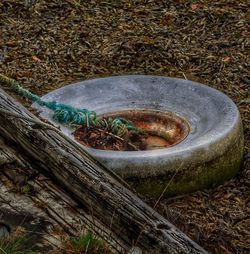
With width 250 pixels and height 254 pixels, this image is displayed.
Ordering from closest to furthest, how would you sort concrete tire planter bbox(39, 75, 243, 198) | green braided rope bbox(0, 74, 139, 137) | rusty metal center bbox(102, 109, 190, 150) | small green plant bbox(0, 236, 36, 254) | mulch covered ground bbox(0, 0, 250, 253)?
small green plant bbox(0, 236, 36, 254), concrete tire planter bbox(39, 75, 243, 198), green braided rope bbox(0, 74, 139, 137), rusty metal center bbox(102, 109, 190, 150), mulch covered ground bbox(0, 0, 250, 253)

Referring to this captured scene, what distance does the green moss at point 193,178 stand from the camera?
423 centimetres

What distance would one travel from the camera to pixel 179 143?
14.7 ft

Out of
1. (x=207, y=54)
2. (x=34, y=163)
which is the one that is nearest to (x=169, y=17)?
(x=207, y=54)

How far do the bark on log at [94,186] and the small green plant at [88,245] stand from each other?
11 centimetres

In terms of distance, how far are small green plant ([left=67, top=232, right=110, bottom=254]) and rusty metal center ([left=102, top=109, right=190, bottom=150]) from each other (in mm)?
1539

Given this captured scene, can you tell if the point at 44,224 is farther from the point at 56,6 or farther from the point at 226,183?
the point at 56,6

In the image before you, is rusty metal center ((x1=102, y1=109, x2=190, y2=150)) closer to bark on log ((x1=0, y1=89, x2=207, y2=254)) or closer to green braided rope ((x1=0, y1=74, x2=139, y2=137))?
green braided rope ((x1=0, y1=74, x2=139, y2=137))

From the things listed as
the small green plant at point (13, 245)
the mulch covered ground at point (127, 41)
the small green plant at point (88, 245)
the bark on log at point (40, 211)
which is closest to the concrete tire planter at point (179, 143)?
the mulch covered ground at point (127, 41)

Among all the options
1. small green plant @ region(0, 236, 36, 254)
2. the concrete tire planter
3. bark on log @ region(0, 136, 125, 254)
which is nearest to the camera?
small green plant @ region(0, 236, 36, 254)

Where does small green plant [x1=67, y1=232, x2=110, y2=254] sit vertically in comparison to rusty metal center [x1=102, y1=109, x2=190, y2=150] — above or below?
above

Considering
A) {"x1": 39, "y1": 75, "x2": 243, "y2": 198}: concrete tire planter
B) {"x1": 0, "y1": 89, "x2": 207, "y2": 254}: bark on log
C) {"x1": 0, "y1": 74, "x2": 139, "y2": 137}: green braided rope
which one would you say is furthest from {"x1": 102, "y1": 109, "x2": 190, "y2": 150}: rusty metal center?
{"x1": 0, "y1": 89, "x2": 207, "y2": 254}: bark on log

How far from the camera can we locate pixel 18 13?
6.89m

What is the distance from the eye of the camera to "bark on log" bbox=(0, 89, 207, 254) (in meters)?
3.14

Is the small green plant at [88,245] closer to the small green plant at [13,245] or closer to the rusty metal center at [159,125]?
the small green plant at [13,245]
